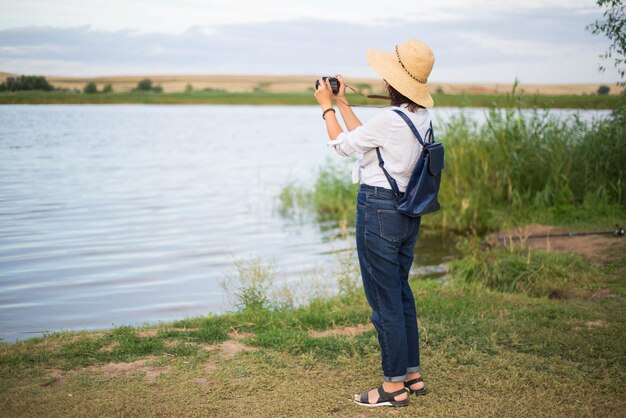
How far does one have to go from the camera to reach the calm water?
347 inches

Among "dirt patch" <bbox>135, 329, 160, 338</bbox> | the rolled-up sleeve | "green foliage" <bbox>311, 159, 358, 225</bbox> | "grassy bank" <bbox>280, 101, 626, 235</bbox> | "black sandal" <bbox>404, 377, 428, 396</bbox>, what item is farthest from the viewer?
"green foliage" <bbox>311, 159, 358, 225</bbox>

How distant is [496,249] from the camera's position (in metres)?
9.61

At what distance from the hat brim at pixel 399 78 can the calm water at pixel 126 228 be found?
4.89 metres

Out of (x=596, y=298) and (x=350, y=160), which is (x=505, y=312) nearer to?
(x=596, y=298)

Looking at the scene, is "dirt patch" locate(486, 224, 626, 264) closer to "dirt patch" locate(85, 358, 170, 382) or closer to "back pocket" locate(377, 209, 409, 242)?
"back pocket" locate(377, 209, 409, 242)

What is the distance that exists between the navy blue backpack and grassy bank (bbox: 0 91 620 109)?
555 centimetres

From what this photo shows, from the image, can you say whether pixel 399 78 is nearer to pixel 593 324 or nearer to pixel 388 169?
pixel 388 169

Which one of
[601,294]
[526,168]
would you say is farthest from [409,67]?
[526,168]

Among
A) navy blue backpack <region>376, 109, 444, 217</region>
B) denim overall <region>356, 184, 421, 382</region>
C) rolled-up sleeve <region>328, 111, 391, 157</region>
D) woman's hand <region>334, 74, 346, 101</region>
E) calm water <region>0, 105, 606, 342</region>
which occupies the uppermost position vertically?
woman's hand <region>334, 74, 346, 101</region>

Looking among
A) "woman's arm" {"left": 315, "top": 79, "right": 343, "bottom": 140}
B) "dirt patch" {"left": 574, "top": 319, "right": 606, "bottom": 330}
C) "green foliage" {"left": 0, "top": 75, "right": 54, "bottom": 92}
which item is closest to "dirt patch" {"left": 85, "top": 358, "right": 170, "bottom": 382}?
"woman's arm" {"left": 315, "top": 79, "right": 343, "bottom": 140}

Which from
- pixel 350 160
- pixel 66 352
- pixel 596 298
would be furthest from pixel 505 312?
pixel 350 160

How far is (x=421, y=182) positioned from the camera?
156 inches

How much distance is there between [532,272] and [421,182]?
16.0ft

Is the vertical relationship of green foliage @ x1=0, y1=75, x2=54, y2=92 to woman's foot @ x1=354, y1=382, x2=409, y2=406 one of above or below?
above
